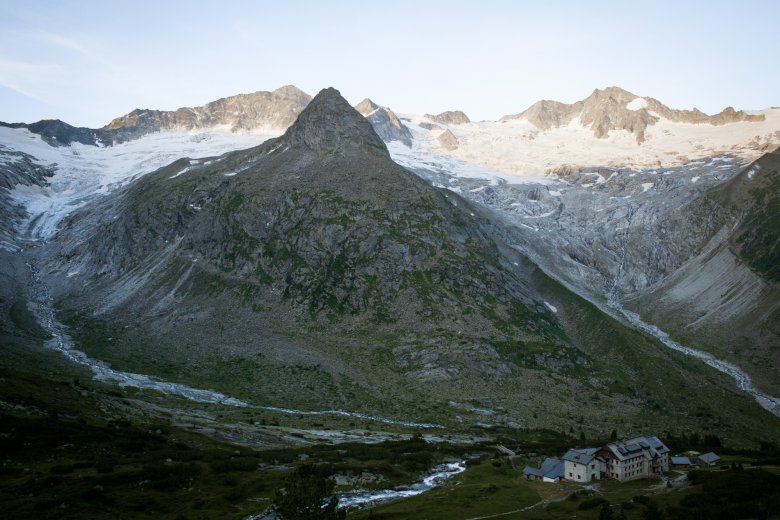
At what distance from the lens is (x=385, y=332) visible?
512 feet

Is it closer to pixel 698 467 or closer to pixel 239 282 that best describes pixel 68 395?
pixel 698 467

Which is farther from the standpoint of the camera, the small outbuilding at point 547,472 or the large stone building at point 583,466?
the small outbuilding at point 547,472

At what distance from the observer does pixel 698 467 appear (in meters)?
70.1

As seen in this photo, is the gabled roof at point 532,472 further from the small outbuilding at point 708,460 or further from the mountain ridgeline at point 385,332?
the mountain ridgeline at point 385,332

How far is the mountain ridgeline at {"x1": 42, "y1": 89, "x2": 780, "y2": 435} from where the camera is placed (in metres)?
126

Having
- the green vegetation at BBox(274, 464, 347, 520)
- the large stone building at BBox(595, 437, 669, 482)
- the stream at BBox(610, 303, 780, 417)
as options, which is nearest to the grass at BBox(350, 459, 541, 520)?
the large stone building at BBox(595, 437, 669, 482)

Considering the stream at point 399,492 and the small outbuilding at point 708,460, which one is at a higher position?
the stream at point 399,492

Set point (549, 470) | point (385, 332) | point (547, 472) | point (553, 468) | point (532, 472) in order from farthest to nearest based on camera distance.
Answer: point (385, 332)
point (532, 472)
point (553, 468)
point (549, 470)
point (547, 472)

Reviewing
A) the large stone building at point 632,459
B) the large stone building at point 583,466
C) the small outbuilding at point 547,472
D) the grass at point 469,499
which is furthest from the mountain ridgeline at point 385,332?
the large stone building at point 583,466

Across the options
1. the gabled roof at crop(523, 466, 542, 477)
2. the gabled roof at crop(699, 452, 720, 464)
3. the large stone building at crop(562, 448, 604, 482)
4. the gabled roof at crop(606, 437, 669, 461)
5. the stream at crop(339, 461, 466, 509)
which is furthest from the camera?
the gabled roof at crop(699, 452, 720, 464)

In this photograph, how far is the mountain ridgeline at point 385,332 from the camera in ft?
413

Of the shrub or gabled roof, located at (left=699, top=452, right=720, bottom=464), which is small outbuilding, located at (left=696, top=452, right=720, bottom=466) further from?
the shrub

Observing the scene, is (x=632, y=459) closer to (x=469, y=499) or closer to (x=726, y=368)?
(x=469, y=499)

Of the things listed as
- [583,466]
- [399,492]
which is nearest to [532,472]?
[583,466]
